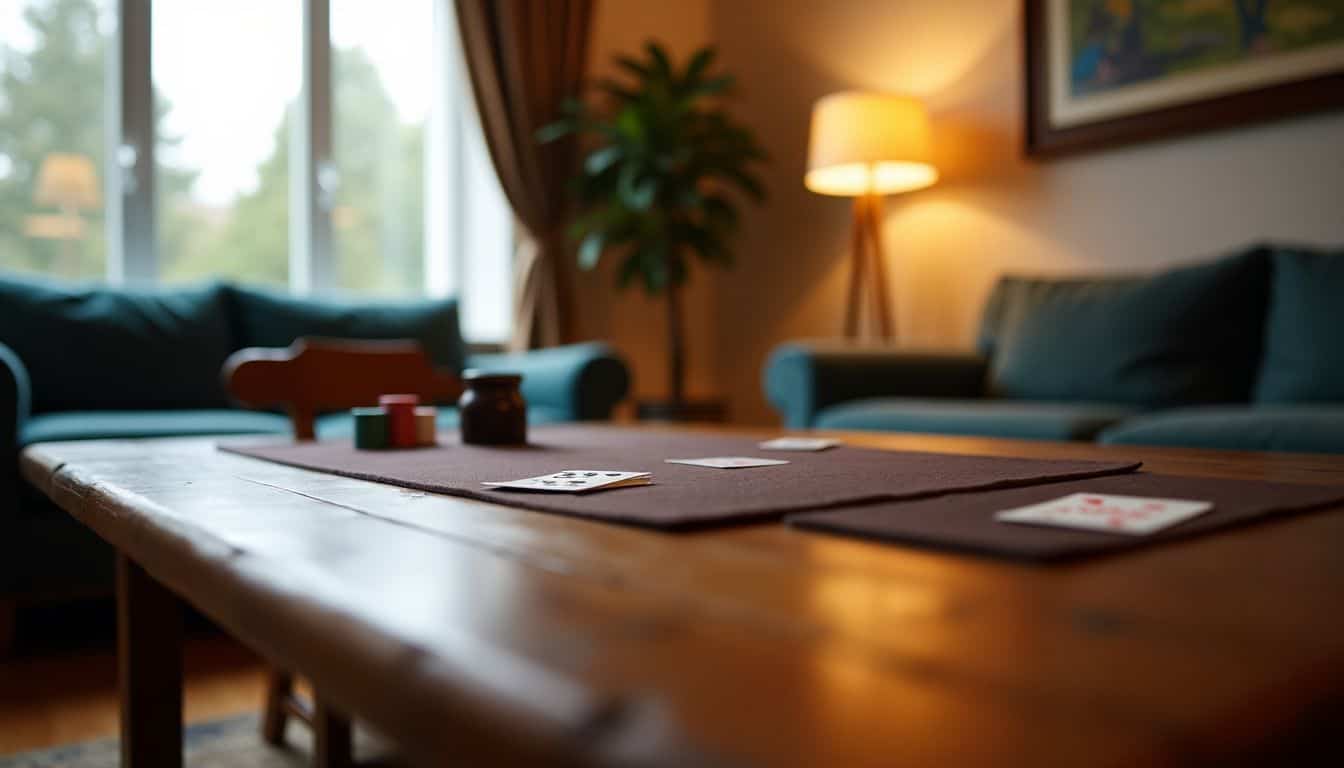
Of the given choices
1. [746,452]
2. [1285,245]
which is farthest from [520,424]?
[1285,245]

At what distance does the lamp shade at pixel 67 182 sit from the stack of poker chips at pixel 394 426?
8.41 ft

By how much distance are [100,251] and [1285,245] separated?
3.55 meters

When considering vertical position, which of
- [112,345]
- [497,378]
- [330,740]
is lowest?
[330,740]

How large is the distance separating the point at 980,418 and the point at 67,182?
2.91m

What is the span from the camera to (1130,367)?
2.64m

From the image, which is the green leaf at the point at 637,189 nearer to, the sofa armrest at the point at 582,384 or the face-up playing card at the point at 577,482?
the sofa armrest at the point at 582,384

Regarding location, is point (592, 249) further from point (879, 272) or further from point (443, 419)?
point (443, 419)

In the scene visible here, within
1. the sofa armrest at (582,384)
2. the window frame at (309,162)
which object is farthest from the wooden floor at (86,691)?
the window frame at (309,162)

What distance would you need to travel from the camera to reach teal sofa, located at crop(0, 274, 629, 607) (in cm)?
258

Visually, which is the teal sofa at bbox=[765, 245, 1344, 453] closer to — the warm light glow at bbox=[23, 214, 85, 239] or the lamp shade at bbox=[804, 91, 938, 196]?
the lamp shade at bbox=[804, 91, 938, 196]

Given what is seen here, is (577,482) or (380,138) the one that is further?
(380,138)

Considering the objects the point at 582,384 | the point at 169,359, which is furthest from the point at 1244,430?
the point at 169,359

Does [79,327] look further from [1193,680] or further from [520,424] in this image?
[1193,680]

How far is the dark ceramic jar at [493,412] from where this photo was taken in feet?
4.48
